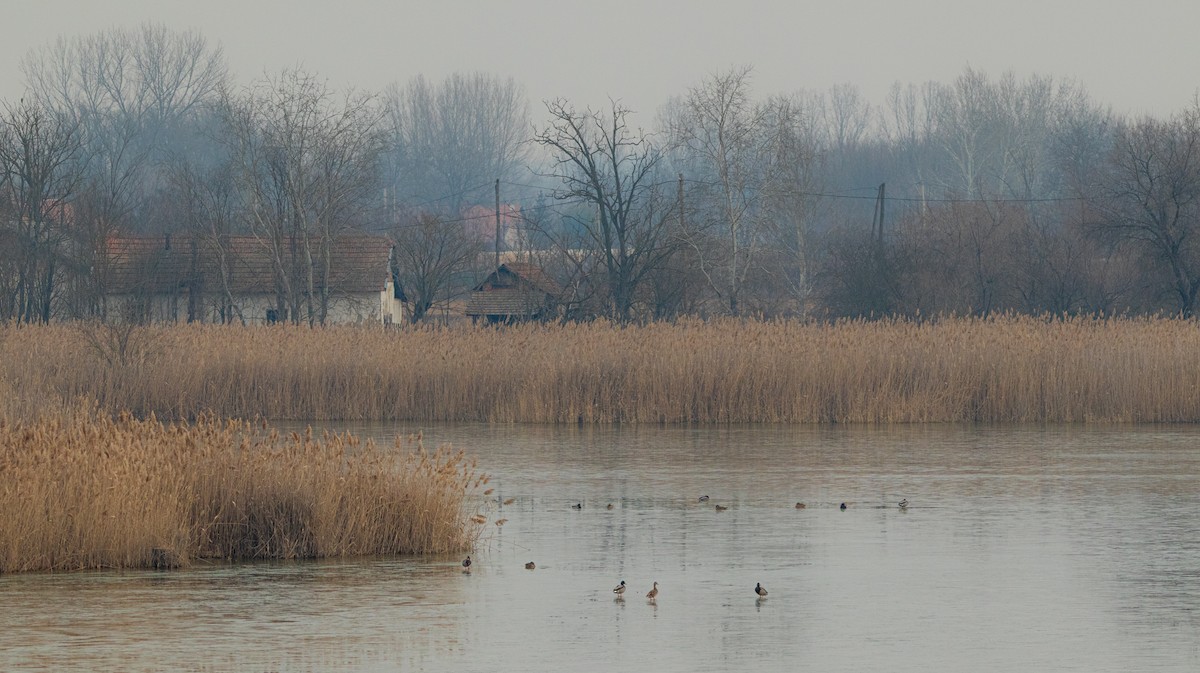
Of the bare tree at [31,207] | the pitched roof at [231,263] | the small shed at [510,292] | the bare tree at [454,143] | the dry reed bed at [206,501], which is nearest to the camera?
the dry reed bed at [206,501]

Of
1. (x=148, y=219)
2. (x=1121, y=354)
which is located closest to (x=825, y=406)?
(x=1121, y=354)

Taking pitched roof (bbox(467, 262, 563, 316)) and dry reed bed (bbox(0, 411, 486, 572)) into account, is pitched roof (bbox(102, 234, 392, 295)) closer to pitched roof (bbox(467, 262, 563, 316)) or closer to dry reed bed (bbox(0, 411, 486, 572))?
pitched roof (bbox(467, 262, 563, 316))

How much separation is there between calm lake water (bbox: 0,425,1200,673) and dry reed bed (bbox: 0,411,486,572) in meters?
0.33

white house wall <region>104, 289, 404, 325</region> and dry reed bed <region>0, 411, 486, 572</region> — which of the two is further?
white house wall <region>104, 289, 404, 325</region>

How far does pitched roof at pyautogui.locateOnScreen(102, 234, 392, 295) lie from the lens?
56438mm

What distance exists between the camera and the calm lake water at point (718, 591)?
8.59 metres

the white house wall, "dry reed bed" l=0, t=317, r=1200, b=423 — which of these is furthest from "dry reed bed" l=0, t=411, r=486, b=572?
the white house wall

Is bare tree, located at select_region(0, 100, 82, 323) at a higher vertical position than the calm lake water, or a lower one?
higher

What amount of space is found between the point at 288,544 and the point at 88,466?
151 cm

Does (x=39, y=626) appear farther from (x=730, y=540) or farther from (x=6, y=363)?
(x=6, y=363)

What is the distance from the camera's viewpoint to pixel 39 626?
9219 mm

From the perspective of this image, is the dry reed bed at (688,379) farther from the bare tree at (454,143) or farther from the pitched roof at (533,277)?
the bare tree at (454,143)

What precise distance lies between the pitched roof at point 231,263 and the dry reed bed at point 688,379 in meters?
30.3

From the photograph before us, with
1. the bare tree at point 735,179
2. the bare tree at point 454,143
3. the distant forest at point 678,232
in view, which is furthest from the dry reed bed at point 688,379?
the bare tree at point 454,143
